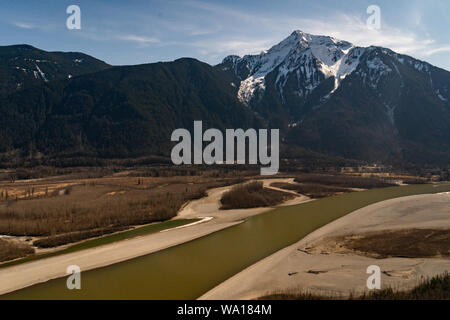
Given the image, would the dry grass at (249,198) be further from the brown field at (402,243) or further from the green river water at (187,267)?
the brown field at (402,243)

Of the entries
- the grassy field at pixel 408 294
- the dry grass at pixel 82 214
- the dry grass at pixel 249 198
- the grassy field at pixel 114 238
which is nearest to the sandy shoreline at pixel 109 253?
the grassy field at pixel 114 238

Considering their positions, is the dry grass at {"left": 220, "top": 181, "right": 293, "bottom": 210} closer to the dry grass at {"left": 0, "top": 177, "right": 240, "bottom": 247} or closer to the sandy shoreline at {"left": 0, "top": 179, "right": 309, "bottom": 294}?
the sandy shoreline at {"left": 0, "top": 179, "right": 309, "bottom": 294}

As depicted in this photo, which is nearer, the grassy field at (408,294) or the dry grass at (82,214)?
the grassy field at (408,294)

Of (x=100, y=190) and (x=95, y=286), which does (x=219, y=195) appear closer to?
(x=100, y=190)

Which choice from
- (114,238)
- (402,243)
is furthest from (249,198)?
(402,243)

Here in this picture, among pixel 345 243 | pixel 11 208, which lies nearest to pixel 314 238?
pixel 345 243
